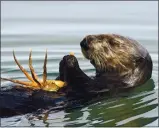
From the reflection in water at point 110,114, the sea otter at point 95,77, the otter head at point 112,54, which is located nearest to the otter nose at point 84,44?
the sea otter at point 95,77

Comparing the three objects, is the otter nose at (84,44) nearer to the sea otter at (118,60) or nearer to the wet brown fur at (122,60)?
the sea otter at (118,60)

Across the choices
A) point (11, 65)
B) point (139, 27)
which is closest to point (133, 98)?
point (11, 65)

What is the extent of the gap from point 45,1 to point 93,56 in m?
5.57

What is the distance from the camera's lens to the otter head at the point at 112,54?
24.0 feet

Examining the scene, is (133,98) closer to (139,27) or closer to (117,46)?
(117,46)

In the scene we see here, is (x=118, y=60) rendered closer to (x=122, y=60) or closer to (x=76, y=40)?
(x=122, y=60)

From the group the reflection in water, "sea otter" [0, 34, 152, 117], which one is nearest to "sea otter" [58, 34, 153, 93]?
"sea otter" [0, 34, 152, 117]

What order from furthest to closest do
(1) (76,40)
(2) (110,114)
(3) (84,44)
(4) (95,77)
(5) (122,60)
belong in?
(1) (76,40) → (5) (122,60) → (4) (95,77) → (3) (84,44) → (2) (110,114)

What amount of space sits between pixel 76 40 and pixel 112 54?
2909mm

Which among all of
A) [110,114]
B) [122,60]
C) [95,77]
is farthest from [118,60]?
[110,114]

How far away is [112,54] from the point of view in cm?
744

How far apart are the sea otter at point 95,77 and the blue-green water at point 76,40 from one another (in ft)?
0.42

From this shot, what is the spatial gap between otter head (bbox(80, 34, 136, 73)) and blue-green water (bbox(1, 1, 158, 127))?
0.37 m

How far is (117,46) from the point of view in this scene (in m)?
7.47
